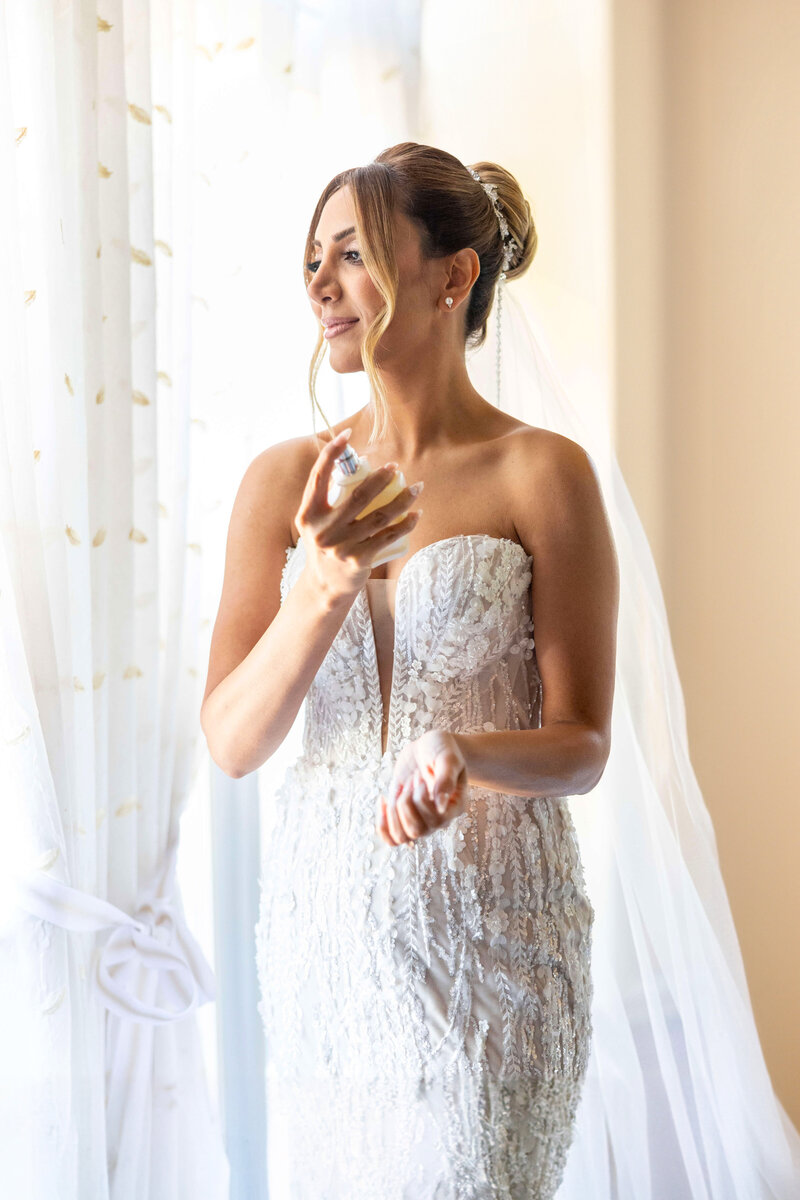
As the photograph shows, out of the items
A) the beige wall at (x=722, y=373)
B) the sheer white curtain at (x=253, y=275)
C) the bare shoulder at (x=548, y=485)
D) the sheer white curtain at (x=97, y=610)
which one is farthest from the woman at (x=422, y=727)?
the beige wall at (x=722, y=373)

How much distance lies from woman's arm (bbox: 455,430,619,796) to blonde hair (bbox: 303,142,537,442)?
0.22 meters

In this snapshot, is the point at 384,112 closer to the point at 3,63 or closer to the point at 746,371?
the point at 3,63

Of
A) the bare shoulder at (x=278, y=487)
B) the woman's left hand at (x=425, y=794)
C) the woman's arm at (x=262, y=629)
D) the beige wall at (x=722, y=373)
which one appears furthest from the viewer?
the beige wall at (x=722, y=373)

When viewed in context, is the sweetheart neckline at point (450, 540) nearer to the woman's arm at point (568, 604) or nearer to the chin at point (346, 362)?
the woman's arm at point (568, 604)

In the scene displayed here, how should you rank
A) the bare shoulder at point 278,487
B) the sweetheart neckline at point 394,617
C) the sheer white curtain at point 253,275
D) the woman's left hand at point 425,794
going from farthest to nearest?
1. the sheer white curtain at point 253,275
2. the bare shoulder at point 278,487
3. the sweetheart neckline at point 394,617
4. the woman's left hand at point 425,794

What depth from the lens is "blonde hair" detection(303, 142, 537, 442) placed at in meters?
1.30

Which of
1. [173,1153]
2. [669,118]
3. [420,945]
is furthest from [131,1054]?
[669,118]

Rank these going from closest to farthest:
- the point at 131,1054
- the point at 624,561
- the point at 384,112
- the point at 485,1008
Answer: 1. the point at 485,1008
2. the point at 131,1054
3. the point at 624,561
4. the point at 384,112

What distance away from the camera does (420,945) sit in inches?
46.9

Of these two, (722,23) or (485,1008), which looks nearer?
(485,1008)

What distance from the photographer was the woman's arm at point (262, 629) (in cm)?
115

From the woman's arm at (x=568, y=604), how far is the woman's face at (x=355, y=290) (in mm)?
202

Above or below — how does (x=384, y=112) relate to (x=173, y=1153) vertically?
above

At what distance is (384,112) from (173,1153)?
1767 mm
